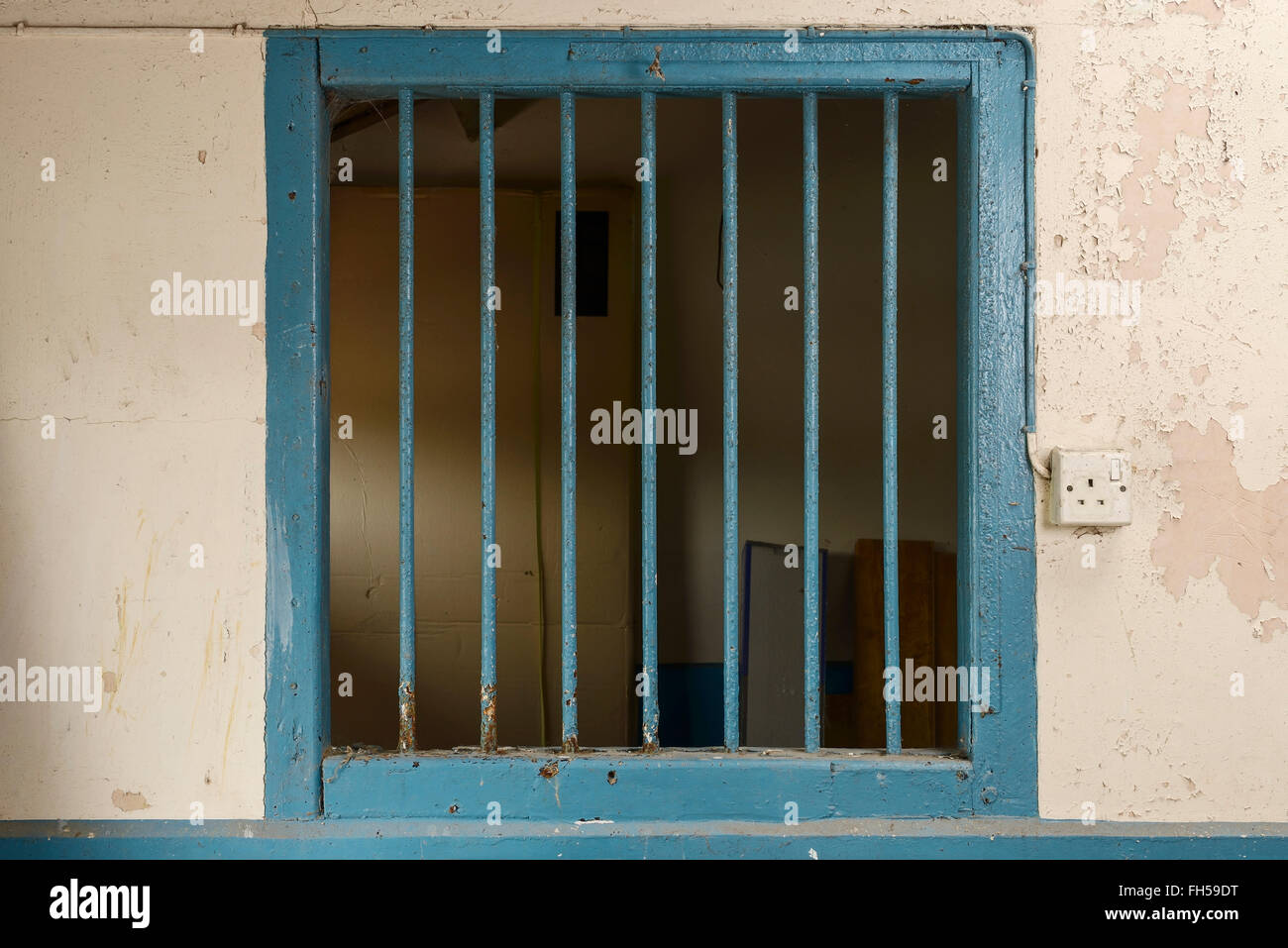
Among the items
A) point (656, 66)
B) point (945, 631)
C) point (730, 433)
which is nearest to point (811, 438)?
point (730, 433)

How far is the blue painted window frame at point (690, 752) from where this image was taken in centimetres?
Result: 153

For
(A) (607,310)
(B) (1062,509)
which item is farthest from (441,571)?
(B) (1062,509)

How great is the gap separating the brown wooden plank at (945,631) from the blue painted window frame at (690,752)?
Answer: 860 mm

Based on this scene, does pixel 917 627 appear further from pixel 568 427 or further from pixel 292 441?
pixel 292 441

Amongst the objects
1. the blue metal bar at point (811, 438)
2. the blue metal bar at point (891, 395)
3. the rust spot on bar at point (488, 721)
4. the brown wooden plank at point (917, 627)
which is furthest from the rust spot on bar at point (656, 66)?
the brown wooden plank at point (917, 627)

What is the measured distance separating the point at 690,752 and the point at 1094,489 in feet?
2.72

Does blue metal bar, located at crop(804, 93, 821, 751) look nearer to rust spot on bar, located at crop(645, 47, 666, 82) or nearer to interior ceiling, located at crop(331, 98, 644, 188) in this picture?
rust spot on bar, located at crop(645, 47, 666, 82)

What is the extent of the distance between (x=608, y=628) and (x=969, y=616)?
68.4 inches

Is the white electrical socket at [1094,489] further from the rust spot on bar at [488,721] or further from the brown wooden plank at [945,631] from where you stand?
the rust spot on bar at [488,721]

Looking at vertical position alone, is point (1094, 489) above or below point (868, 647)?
above

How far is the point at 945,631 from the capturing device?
7.90ft

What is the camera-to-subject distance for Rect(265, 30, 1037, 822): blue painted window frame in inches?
60.3

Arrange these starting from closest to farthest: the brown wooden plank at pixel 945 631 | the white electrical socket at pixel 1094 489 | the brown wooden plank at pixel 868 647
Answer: the white electrical socket at pixel 1094 489
the brown wooden plank at pixel 945 631
the brown wooden plank at pixel 868 647
